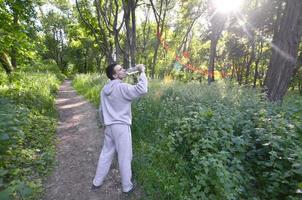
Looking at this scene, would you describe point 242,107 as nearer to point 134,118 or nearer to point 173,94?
point 173,94

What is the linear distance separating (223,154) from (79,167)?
291 cm

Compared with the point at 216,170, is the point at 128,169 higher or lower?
lower

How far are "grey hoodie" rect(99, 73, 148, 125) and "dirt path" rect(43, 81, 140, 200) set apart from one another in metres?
1.24

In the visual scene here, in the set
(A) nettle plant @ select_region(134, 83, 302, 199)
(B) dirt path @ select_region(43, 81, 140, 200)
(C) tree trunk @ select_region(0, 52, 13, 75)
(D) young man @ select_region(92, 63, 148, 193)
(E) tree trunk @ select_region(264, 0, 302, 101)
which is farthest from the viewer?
(C) tree trunk @ select_region(0, 52, 13, 75)

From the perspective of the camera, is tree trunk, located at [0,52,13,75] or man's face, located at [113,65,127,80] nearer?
man's face, located at [113,65,127,80]

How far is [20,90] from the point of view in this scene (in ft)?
22.4

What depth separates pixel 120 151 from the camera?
310cm

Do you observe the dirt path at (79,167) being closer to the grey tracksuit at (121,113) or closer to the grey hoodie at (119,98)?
the grey tracksuit at (121,113)

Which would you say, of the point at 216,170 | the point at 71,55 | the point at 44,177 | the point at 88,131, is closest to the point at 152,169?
the point at 216,170

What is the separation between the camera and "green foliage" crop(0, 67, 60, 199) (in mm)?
2873

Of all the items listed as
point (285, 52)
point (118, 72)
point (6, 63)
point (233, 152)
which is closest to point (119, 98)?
point (118, 72)

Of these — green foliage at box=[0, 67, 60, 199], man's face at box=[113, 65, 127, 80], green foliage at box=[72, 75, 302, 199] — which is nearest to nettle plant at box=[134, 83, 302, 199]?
green foliage at box=[72, 75, 302, 199]

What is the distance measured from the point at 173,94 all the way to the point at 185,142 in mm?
2207

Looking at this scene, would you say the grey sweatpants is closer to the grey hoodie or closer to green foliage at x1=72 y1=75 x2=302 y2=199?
the grey hoodie
